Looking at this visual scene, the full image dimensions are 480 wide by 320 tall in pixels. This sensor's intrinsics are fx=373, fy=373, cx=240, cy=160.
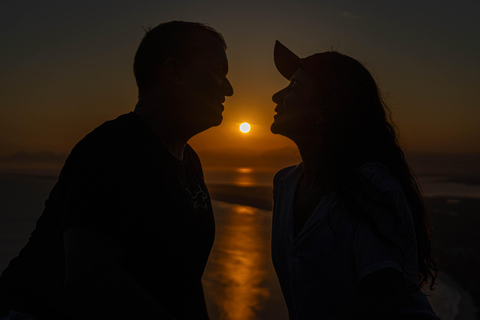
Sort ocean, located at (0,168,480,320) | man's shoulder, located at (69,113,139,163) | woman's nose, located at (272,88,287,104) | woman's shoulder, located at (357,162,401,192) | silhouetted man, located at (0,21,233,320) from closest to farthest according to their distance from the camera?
1. silhouetted man, located at (0,21,233,320)
2. man's shoulder, located at (69,113,139,163)
3. woman's shoulder, located at (357,162,401,192)
4. woman's nose, located at (272,88,287,104)
5. ocean, located at (0,168,480,320)

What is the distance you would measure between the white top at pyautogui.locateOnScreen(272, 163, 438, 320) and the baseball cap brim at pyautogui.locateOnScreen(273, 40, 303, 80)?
88 centimetres

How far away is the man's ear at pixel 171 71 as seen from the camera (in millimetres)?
2121

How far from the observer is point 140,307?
1428mm

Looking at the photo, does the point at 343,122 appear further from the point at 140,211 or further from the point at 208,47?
the point at 140,211

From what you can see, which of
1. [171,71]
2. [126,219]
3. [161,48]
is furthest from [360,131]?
[126,219]

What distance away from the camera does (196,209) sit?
6.36 ft

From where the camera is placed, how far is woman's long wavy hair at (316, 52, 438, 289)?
2074mm

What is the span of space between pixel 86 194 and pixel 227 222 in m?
10.1

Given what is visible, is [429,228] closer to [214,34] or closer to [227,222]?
[214,34]

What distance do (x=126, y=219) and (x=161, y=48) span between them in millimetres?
1122

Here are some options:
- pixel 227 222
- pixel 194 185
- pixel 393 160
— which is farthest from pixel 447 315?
pixel 227 222

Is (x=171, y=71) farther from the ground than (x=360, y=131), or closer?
farther from the ground

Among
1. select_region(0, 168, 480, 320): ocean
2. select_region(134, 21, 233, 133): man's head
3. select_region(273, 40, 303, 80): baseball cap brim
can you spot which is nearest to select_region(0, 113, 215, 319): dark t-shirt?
select_region(134, 21, 233, 133): man's head

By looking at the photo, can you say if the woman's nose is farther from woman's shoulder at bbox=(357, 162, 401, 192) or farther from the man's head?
woman's shoulder at bbox=(357, 162, 401, 192)
